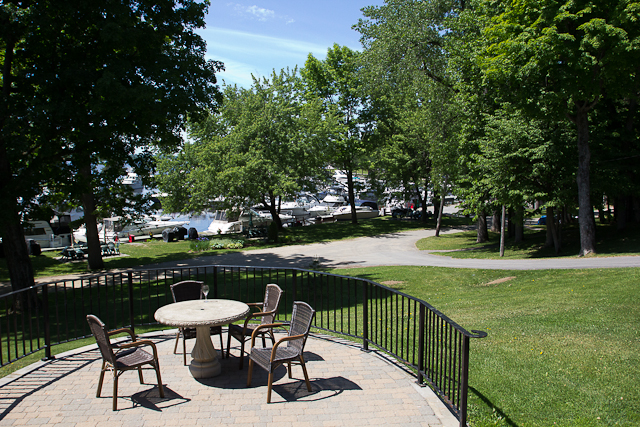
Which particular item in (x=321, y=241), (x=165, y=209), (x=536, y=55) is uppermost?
(x=536, y=55)

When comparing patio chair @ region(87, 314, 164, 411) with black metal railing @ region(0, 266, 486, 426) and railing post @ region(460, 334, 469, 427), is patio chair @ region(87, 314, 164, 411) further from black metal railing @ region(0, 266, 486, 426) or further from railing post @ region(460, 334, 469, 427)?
railing post @ region(460, 334, 469, 427)

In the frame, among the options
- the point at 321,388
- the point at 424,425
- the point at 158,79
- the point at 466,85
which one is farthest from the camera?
the point at 466,85

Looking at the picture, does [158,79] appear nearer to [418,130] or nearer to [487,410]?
[487,410]

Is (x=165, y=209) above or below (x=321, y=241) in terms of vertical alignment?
above

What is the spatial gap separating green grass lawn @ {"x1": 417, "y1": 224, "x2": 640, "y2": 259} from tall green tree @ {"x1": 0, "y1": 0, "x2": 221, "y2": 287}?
16.3 meters

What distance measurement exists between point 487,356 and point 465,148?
1950 cm

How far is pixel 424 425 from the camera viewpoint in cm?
463

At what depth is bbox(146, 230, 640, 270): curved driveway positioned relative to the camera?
15859mm

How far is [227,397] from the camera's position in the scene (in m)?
5.30

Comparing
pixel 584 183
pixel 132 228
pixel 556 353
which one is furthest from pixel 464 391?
pixel 132 228

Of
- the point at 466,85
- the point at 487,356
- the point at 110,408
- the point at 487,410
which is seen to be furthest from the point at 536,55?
the point at 110,408

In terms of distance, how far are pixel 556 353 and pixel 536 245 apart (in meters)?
19.5

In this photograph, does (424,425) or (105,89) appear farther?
(105,89)

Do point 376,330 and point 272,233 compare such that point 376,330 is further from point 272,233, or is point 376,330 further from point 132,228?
point 132,228
